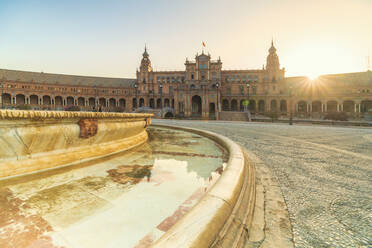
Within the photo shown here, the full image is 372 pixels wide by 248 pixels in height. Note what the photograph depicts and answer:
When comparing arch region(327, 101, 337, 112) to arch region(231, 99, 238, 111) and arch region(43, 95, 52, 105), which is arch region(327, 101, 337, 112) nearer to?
arch region(231, 99, 238, 111)

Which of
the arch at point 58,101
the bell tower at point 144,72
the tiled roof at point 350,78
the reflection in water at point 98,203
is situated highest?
the bell tower at point 144,72

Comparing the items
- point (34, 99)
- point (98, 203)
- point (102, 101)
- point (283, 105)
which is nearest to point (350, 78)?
point (283, 105)

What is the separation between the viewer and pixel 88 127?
9.72ft

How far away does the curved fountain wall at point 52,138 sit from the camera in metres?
2.13

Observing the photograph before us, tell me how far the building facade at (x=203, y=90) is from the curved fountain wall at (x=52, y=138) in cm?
3483

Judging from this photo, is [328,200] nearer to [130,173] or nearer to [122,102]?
[130,173]

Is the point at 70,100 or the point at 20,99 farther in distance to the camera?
the point at 70,100

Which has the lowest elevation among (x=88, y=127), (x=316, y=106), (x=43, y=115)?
(x=88, y=127)

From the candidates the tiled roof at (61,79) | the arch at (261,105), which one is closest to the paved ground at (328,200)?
the arch at (261,105)

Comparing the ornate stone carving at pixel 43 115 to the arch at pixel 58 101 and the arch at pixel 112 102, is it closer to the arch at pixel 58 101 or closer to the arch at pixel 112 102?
the arch at pixel 112 102

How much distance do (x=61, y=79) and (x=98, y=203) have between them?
70879mm

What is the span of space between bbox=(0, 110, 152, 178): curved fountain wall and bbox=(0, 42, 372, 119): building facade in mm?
34831

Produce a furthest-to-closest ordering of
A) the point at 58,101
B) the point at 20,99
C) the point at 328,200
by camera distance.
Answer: the point at 58,101 → the point at 20,99 → the point at 328,200

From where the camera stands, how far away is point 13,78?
50125mm
